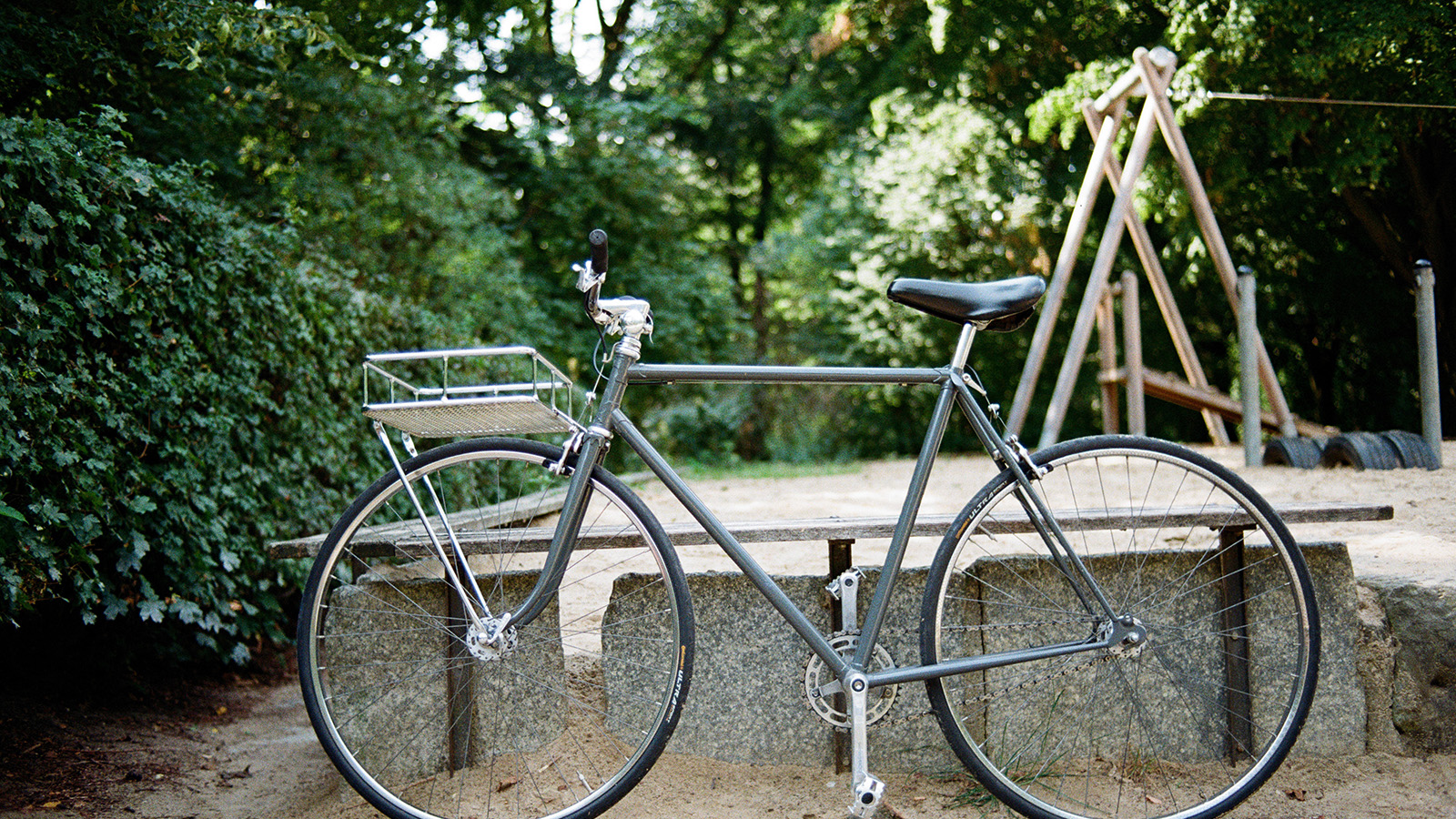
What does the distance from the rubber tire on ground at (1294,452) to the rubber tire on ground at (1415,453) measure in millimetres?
448

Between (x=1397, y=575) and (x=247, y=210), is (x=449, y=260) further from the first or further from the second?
(x=1397, y=575)

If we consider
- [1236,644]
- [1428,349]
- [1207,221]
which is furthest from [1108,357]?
[1236,644]

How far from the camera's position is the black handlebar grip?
1929mm

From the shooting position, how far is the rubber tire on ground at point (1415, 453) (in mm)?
4906

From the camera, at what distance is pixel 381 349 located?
16.3 ft

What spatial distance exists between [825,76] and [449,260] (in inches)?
301

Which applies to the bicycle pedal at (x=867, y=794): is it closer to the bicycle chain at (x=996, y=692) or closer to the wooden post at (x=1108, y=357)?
the bicycle chain at (x=996, y=692)

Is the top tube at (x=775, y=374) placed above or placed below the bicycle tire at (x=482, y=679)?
above

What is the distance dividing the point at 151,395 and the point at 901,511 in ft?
7.60

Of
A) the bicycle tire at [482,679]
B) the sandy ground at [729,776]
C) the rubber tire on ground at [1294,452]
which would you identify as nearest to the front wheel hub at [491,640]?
the bicycle tire at [482,679]

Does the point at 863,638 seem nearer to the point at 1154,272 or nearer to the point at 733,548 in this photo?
the point at 733,548

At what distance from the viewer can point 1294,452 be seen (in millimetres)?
5660

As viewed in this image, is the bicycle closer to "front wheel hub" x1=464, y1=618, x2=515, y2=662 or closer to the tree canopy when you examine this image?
"front wheel hub" x1=464, y1=618, x2=515, y2=662

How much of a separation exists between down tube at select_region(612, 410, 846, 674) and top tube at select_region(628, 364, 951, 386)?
0.12 m
